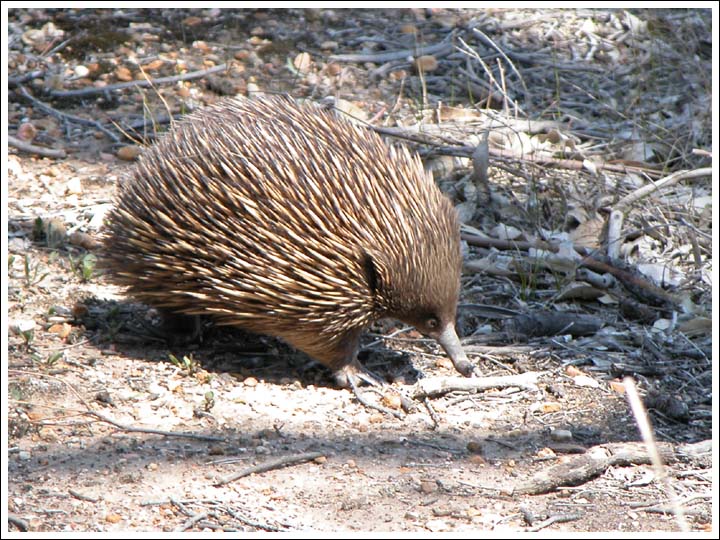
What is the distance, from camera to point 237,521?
10.5ft

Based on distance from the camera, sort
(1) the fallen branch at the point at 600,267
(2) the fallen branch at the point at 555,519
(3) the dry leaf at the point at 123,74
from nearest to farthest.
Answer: (2) the fallen branch at the point at 555,519
(1) the fallen branch at the point at 600,267
(3) the dry leaf at the point at 123,74

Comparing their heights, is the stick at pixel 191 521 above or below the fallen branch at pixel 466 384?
above

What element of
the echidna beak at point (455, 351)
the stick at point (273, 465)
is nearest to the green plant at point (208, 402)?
the stick at point (273, 465)

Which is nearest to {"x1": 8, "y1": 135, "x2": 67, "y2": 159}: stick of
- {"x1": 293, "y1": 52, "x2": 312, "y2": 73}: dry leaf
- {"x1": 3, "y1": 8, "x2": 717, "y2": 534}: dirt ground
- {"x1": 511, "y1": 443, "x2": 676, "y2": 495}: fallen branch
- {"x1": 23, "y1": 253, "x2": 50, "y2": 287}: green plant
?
{"x1": 3, "y1": 8, "x2": 717, "y2": 534}: dirt ground

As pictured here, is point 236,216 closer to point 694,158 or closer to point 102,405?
point 102,405

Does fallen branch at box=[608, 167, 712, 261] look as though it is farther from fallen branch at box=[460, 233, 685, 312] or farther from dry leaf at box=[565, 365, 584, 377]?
dry leaf at box=[565, 365, 584, 377]

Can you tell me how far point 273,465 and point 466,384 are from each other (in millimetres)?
1084

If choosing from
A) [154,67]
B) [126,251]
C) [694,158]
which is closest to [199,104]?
[154,67]

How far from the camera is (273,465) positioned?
3.50m

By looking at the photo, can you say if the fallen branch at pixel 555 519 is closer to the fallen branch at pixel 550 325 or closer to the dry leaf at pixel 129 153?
the fallen branch at pixel 550 325

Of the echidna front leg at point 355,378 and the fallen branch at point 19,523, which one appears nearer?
the fallen branch at point 19,523

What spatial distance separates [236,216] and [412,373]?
3.71 ft

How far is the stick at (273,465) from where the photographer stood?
11.1ft

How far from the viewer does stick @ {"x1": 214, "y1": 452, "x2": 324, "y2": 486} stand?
11.1ft
